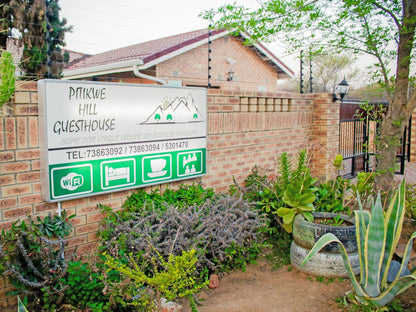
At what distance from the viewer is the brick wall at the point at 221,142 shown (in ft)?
10.3

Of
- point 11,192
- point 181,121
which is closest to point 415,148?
point 181,121

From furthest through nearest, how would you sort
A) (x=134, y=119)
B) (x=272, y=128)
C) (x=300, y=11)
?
(x=272, y=128) → (x=300, y=11) → (x=134, y=119)

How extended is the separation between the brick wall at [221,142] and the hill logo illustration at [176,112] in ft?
1.05

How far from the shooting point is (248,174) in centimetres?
546

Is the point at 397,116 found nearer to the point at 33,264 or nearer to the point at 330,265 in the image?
the point at 330,265

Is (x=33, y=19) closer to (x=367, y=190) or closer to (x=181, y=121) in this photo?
(x=181, y=121)

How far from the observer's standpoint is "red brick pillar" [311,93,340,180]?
6695mm

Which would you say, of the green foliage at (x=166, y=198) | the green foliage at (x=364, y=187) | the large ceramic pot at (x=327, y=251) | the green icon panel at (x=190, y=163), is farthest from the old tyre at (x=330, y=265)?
the green icon panel at (x=190, y=163)

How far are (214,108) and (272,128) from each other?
4.61 feet

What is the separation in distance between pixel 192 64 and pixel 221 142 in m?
10.1

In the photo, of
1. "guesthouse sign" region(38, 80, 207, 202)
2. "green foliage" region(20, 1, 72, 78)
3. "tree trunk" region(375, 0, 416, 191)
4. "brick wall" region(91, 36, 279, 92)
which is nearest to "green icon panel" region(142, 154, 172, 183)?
"guesthouse sign" region(38, 80, 207, 202)

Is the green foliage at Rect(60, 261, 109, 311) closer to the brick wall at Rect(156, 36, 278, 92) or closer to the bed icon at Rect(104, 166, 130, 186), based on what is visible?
the bed icon at Rect(104, 166, 130, 186)

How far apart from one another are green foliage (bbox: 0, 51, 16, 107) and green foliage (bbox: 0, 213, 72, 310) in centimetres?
103

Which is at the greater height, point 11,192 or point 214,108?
point 214,108
